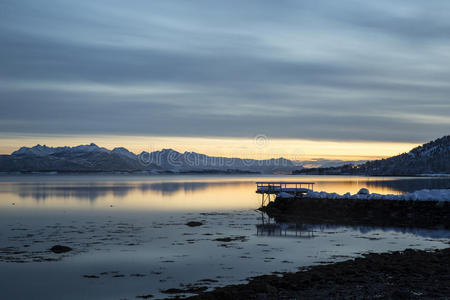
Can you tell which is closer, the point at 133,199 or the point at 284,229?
the point at 284,229

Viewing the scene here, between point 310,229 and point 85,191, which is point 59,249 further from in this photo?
point 85,191

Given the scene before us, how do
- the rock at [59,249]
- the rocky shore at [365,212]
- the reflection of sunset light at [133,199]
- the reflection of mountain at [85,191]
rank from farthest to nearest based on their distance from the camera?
the reflection of mountain at [85,191], the reflection of sunset light at [133,199], the rocky shore at [365,212], the rock at [59,249]

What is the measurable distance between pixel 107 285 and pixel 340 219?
33.2 m

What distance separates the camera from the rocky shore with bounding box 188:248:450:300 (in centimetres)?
1875

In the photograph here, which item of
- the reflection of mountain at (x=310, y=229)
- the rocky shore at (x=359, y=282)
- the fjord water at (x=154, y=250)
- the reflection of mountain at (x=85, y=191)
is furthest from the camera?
the reflection of mountain at (x=85, y=191)

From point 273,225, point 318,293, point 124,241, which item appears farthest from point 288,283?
point 273,225

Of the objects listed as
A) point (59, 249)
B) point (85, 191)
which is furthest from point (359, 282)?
Answer: point (85, 191)

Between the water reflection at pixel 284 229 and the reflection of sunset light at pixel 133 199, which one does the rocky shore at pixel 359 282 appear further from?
the reflection of sunset light at pixel 133 199

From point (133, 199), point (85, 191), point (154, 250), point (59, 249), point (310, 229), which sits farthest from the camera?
point (85, 191)

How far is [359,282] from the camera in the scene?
2081cm

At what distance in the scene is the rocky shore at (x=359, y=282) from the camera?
18750 millimetres

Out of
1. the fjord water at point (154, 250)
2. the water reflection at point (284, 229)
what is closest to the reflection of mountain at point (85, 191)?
the fjord water at point (154, 250)

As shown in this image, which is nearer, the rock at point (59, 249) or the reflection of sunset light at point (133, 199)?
the rock at point (59, 249)

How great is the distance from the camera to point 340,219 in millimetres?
49781
